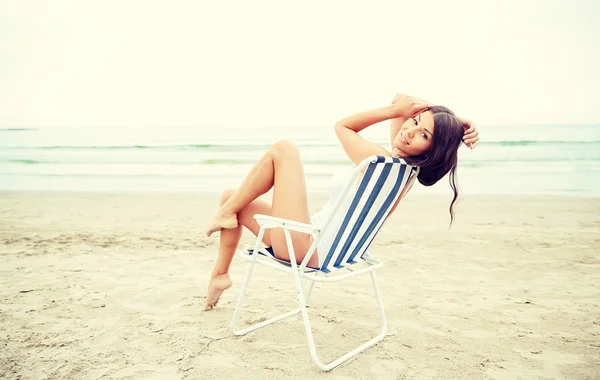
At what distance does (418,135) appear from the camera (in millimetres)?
2289

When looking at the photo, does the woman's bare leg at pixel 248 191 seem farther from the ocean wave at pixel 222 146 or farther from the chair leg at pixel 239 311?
the ocean wave at pixel 222 146

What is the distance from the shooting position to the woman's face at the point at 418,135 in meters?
2.28

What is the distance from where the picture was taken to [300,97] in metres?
28.2

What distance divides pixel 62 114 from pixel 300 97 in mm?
14547

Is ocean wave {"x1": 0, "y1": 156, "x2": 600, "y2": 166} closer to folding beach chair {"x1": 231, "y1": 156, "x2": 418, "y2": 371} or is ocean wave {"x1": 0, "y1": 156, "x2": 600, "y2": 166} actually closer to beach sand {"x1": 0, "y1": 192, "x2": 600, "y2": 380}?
beach sand {"x1": 0, "y1": 192, "x2": 600, "y2": 380}

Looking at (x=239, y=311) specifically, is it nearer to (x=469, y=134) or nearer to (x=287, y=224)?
(x=287, y=224)

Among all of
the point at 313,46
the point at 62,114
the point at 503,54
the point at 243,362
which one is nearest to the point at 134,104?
the point at 62,114

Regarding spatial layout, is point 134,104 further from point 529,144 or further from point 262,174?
point 262,174

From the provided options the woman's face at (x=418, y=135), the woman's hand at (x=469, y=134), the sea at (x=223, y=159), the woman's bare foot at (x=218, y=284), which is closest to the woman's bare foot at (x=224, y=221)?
the woman's bare foot at (x=218, y=284)

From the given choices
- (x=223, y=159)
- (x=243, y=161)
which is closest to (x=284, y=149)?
(x=243, y=161)

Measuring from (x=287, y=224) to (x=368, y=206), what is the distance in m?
0.41

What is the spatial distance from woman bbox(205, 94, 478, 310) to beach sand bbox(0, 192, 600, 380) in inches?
24.5

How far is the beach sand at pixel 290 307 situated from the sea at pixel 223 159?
5056 millimetres

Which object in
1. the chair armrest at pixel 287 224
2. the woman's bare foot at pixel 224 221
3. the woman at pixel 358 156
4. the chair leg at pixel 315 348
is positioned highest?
the woman at pixel 358 156
